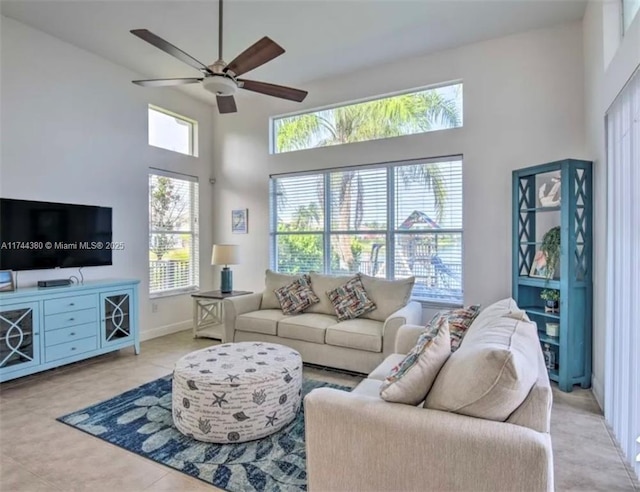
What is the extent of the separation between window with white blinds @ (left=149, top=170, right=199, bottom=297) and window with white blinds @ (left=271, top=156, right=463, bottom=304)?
123cm

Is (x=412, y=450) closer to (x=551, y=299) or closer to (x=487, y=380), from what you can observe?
(x=487, y=380)

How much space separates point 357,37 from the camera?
12.6 ft

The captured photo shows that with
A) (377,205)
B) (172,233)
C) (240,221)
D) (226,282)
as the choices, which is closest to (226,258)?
(226,282)

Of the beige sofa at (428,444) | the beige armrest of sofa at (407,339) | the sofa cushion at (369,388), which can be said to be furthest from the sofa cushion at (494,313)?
the sofa cushion at (369,388)

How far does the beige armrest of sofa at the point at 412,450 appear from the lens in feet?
4.07

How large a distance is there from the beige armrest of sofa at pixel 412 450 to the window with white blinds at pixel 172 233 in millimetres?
4072

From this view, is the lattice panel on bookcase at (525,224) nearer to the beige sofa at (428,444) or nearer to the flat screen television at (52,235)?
the beige sofa at (428,444)

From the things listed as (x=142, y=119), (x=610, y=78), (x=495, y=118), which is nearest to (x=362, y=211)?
(x=495, y=118)

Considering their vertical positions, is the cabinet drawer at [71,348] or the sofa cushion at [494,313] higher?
the sofa cushion at [494,313]

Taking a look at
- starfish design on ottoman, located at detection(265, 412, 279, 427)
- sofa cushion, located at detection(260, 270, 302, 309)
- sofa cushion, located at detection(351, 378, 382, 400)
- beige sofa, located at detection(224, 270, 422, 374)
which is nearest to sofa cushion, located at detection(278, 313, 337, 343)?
beige sofa, located at detection(224, 270, 422, 374)

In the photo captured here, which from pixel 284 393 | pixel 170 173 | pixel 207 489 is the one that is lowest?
pixel 207 489

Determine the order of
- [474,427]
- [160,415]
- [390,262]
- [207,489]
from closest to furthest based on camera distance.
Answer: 1. [474,427]
2. [207,489]
3. [160,415]
4. [390,262]

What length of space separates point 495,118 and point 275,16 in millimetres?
2421

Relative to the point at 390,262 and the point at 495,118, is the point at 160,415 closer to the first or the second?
the point at 390,262
